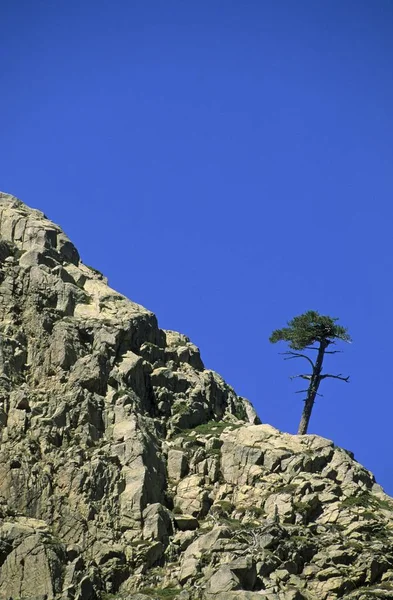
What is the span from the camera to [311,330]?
114062mm

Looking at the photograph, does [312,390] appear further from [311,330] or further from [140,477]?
[140,477]

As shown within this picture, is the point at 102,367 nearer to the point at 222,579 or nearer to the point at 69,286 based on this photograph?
the point at 69,286

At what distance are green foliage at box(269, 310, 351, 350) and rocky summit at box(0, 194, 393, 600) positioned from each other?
8.07m

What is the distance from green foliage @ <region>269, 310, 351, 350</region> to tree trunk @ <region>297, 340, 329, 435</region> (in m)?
0.83

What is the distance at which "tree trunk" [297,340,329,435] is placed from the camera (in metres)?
112

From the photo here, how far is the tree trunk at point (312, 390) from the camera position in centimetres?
11250

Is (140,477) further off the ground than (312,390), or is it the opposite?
(312,390)

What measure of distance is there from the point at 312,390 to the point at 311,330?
5.30 metres

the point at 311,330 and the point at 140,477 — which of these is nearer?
the point at 140,477

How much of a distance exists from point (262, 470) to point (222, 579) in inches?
634

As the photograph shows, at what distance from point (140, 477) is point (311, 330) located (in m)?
27.9

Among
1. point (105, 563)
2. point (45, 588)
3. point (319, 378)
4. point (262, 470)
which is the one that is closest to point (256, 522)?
point (262, 470)

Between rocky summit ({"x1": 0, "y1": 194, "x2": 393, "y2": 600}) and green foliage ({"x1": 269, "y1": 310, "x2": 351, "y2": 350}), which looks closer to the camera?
rocky summit ({"x1": 0, "y1": 194, "x2": 393, "y2": 600})

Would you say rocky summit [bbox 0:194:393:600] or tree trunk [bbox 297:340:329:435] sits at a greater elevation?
tree trunk [bbox 297:340:329:435]
